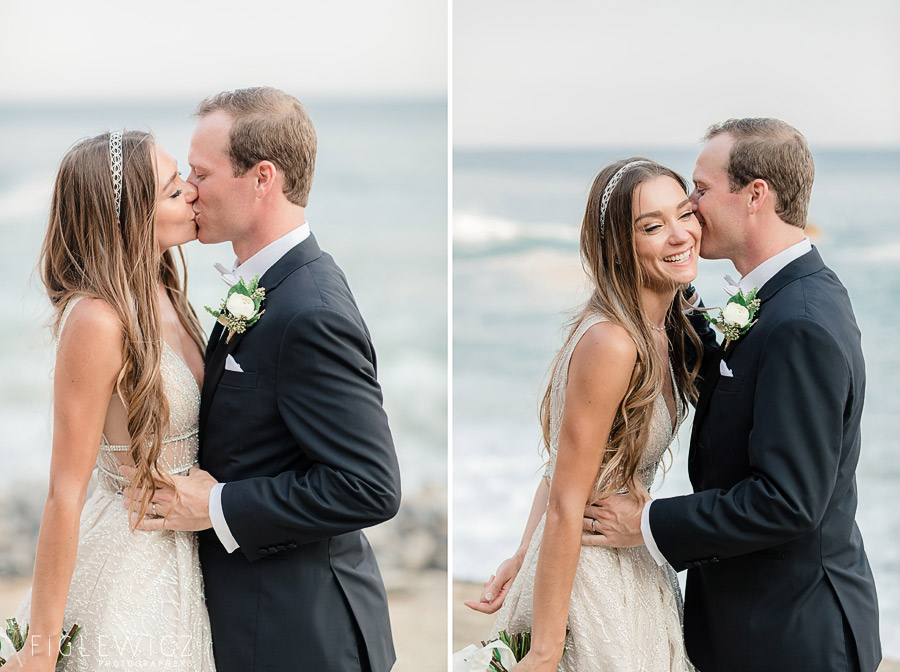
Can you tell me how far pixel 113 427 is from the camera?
2133 millimetres

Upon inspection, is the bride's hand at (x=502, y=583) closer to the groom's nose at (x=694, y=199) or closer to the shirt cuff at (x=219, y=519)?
the shirt cuff at (x=219, y=519)

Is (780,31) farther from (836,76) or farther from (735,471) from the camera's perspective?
(735,471)

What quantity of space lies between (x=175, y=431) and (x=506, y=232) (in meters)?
9.16

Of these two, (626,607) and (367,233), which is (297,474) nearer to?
(626,607)

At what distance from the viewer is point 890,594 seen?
314 inches

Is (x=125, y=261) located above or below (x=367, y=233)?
above

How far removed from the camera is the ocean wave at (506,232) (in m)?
11.0

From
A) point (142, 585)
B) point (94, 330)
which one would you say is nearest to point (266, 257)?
point (94, 330)

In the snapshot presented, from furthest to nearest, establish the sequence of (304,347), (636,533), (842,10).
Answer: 1. (842,10)
2. (636,533)
3. (304,347)

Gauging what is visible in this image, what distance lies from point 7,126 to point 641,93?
6.55 meters

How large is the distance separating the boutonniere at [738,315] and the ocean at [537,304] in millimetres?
5569

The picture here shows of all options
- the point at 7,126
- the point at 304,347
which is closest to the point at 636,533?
the point at 304,347

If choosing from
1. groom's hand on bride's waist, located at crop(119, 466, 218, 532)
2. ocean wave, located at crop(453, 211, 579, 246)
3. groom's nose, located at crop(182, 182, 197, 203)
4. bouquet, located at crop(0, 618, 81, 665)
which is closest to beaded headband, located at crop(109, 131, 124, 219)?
groom's nose, located at crop(182, 182, 197, 203)

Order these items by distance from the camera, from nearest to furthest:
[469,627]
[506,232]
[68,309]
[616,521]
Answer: [68,309] < [616,521] < [469,627] < [506,232]
